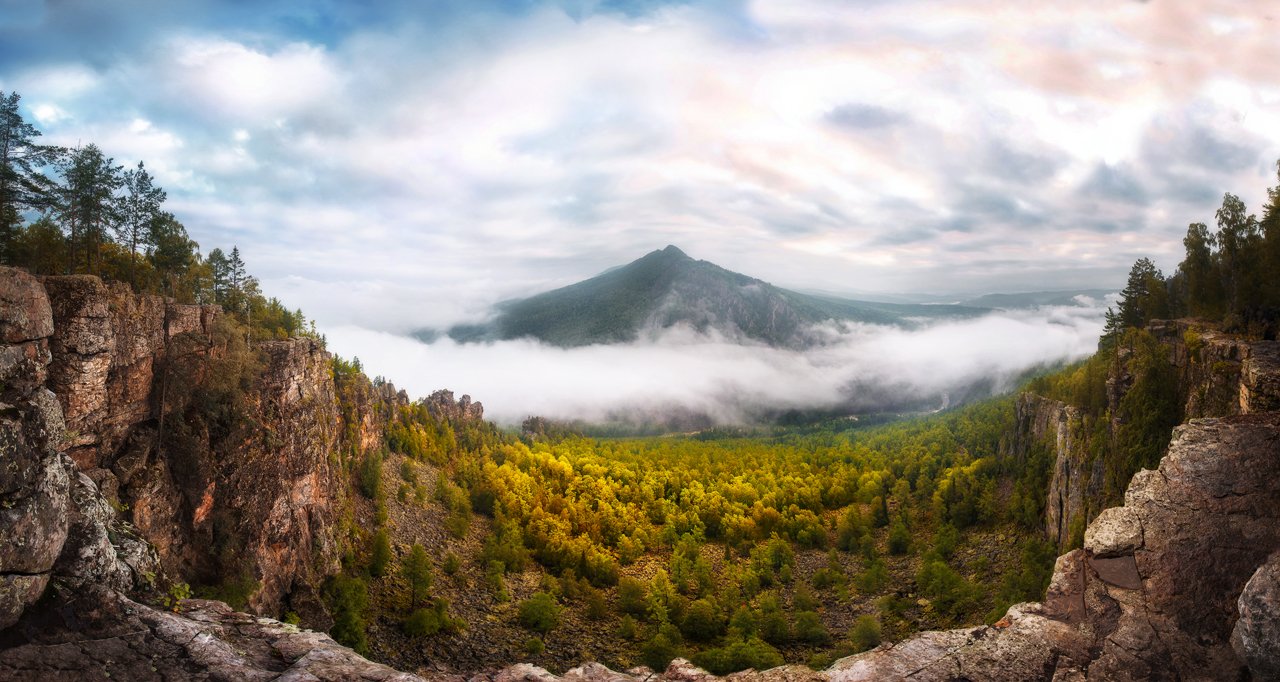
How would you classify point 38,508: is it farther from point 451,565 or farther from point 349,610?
point 451,565

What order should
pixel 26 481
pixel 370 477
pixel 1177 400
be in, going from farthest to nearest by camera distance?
pixel 370 477
pixel 1177 400
pixel 26 481

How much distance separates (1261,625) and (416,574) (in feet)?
226

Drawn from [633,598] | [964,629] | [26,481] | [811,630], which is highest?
[26,481]

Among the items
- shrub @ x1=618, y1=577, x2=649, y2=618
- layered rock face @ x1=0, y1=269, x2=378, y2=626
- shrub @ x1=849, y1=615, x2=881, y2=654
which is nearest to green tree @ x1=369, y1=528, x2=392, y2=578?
layered rock face @ x1=0, y1=269, x2=378, y2=626

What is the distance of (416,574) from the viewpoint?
6322cm

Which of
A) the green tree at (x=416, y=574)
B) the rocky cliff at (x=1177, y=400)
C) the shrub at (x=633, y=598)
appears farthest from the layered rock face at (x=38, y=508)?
the shrub at (x=633, y=598)

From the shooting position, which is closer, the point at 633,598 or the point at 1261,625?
the point at 1261,625

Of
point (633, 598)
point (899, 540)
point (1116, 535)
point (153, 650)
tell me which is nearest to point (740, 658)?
point (633, 598)

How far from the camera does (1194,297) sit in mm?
50125

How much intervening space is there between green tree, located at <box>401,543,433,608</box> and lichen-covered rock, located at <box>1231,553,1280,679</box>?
67.7m

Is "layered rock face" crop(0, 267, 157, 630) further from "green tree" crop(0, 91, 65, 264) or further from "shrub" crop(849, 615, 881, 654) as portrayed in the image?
"shrub" crop(849, 615, 881, 654)

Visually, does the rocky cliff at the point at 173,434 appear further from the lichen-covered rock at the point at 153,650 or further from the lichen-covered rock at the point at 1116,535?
the lichen-covered rock at the point at 1116,535

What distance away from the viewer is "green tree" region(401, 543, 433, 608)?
6241cm

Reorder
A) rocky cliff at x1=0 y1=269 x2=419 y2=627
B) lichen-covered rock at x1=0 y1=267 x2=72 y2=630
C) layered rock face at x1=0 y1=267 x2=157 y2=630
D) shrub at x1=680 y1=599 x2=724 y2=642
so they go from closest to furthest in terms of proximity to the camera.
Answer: lichen-covered rock at x1=0 y1=267 x2=72 y2=630, layered rock face at x1=0 y1=267 x2=157 y2=630, rocky cliff at x1=0 y1=269 x2=419 y2=627, shrub at x1=680 y1=599 x2=724 y2=642
